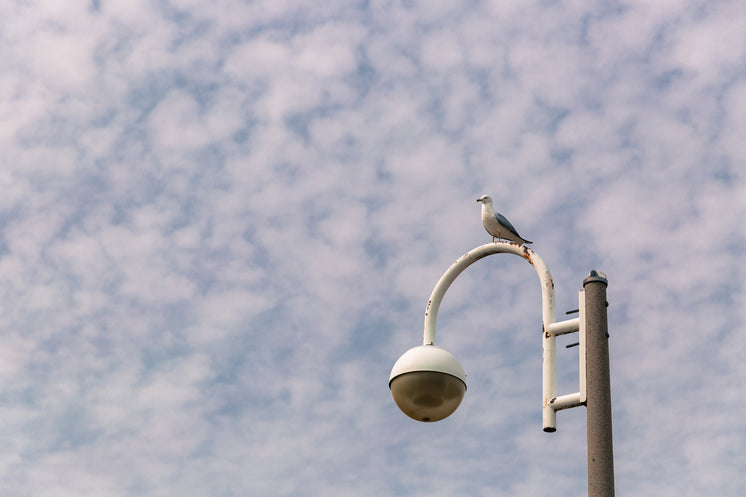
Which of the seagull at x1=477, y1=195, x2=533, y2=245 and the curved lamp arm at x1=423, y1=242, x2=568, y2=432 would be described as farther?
the seagull at x1=477, y1=195, x2=533, y2=245

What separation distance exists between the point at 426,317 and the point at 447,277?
45 centimetres

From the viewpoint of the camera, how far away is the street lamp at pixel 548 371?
7.27 m

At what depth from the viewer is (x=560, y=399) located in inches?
310

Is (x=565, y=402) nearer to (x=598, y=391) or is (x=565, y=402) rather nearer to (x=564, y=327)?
(x=598, y=391)

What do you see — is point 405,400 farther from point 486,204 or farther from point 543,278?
point 486,204

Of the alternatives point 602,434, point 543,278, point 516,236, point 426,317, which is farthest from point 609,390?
point 516,236

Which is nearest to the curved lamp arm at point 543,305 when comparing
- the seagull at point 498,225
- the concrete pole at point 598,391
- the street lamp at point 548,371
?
the street lamp at point 548,371

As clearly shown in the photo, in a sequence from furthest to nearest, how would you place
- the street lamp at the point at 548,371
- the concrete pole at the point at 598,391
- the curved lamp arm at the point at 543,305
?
the curved lamp arm at the point at 543,305, the street lamp at the point at 548,371, the concrete pole at the point at 598,391

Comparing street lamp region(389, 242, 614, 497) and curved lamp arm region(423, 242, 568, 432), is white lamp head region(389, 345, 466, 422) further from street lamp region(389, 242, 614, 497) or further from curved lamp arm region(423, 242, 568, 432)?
curved lamp arm region(423, 242, 568, 432)

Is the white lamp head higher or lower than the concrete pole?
higher

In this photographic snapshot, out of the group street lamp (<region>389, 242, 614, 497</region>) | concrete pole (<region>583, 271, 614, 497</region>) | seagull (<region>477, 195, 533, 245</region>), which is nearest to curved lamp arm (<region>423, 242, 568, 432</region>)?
street lamp (<region>389, 242, 614, 497</region>)

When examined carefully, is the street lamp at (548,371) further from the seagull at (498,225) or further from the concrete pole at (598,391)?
the seagull at (498,225)

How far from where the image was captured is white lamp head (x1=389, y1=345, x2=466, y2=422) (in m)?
9.27

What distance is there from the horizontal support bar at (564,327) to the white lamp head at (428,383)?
1342 mm
